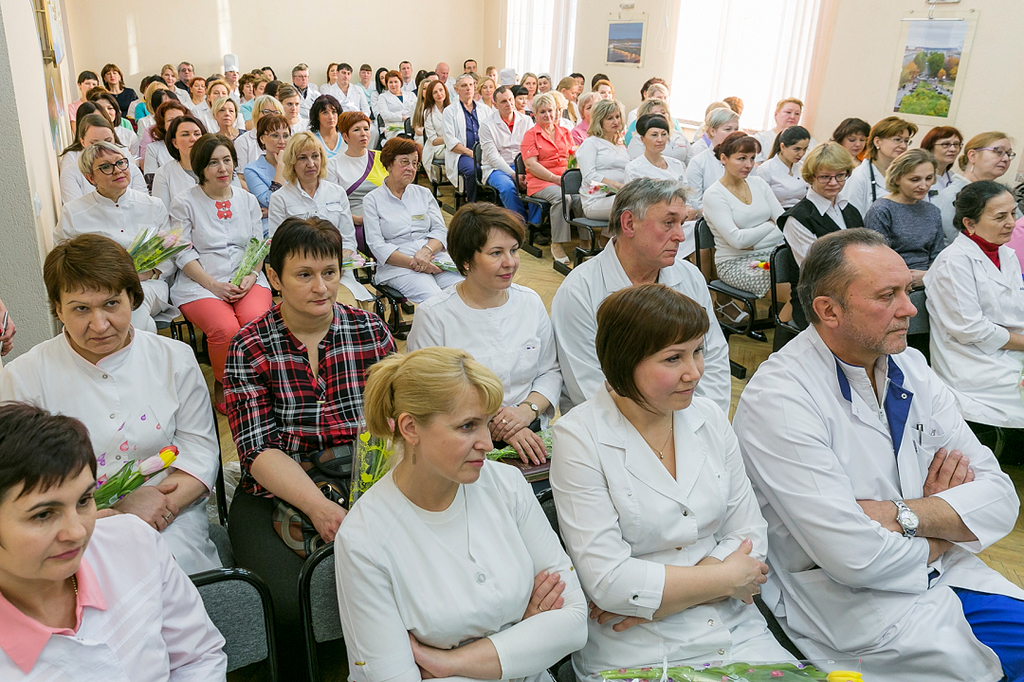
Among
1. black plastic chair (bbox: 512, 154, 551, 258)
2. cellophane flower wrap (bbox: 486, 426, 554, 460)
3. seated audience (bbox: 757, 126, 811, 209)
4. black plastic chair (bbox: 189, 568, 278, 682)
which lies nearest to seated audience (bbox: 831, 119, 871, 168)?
seated audience (bbox: 757, 126, 811, 209)

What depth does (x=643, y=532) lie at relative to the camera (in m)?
1.77

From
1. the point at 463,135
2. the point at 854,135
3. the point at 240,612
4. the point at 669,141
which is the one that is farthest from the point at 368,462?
the point at 463,135

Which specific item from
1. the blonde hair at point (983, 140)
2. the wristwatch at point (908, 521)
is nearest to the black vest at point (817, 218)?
the blonde hair at point (983, 140)

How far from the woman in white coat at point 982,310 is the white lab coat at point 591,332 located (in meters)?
1.48

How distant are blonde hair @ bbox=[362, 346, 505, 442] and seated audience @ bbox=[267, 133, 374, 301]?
3.09m

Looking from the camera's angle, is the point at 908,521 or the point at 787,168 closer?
the point at 908,521

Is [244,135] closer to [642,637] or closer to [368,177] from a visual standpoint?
[368,177]

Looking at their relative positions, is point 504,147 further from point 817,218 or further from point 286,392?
point 286,392

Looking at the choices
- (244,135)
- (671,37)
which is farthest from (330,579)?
(671,37)

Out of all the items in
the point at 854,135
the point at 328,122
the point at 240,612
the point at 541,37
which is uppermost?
the point at 541,37

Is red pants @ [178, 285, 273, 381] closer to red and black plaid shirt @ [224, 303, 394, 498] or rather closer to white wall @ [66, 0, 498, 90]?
red and black plaid shirt @ [224, 303, 394, 498]

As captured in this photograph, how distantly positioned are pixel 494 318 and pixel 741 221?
3.05 meters

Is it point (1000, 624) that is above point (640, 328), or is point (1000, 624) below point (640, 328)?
below

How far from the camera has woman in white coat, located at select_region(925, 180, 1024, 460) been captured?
347cm
